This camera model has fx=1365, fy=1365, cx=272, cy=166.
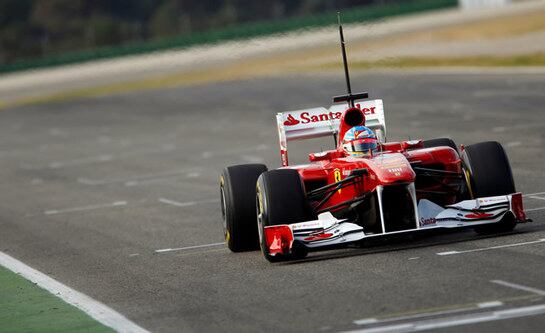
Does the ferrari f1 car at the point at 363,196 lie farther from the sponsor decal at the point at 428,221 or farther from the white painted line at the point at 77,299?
the white painted line at the point at 77,299

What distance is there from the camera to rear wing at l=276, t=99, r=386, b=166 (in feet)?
50.4

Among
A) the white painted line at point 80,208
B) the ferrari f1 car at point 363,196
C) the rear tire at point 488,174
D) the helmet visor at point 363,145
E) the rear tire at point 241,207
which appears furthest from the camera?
the white painted line at point 80,208

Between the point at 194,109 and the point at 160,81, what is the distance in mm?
19667

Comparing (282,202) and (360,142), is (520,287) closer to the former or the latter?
(282,202)

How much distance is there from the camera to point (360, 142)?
46.0 ft

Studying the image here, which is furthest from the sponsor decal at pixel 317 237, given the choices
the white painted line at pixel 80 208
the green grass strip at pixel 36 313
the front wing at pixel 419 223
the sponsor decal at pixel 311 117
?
the white painted line at pixel 80 208

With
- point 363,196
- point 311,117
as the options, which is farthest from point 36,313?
point 311,117

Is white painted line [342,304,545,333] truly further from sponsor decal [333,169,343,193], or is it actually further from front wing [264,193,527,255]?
sponsor decal [333,169,343,193]

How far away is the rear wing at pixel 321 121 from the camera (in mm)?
15375

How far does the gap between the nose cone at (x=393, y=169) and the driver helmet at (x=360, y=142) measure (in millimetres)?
857

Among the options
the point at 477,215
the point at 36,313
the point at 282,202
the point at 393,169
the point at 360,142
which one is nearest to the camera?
the point at 36,313

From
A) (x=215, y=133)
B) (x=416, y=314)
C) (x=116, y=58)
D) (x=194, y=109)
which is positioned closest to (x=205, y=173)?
(x=215, y=133)

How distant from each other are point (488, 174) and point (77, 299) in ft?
13.9

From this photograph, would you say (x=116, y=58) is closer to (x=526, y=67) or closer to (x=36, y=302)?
(x=526, y=67)
